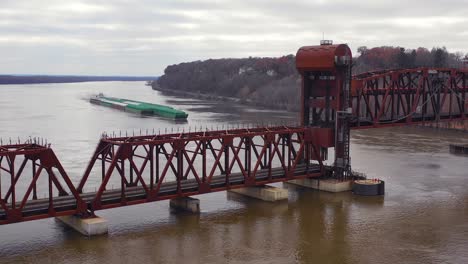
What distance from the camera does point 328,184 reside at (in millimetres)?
51312

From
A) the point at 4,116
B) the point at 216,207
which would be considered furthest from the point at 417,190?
the point at 4,116

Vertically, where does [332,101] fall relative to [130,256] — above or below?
above

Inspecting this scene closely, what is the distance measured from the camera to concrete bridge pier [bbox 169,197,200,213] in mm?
43031

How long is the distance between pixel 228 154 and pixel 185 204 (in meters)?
5.82

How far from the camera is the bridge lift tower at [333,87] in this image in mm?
51094

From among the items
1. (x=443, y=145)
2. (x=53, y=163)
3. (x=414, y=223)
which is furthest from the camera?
(x=443, y=145)

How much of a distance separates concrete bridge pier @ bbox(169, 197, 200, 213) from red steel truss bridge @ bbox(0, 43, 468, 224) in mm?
824

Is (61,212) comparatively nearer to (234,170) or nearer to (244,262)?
(244,262)

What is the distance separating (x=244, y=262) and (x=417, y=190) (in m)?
26.9

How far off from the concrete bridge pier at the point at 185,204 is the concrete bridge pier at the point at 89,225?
302 inches

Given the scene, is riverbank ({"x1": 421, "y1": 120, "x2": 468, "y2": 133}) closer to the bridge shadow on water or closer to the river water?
the river water

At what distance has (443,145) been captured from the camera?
283 ft

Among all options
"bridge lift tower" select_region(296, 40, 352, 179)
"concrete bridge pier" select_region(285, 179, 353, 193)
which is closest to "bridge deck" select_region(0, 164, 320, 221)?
→ "concrete bridge pier" select_region(285, 179, 353, 193)

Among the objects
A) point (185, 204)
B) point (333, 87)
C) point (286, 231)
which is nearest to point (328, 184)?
point (333, 87)
